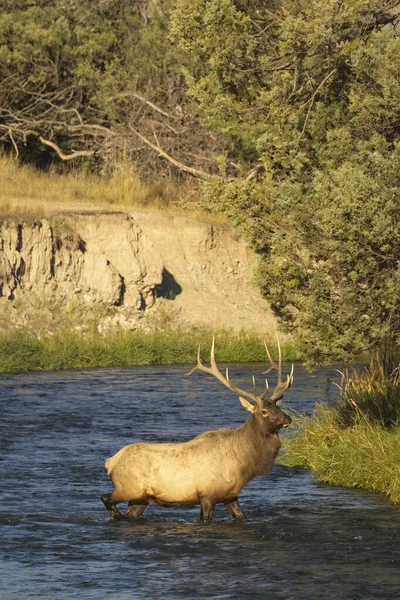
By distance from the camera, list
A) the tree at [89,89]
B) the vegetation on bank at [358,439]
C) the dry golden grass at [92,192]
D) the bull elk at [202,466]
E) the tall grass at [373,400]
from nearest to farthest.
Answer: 1. the bull elk at [202,466]
2. the vegetation on bank at [358,439]
3. the tall grass at [373,400]
4. the dry golden grass at [92,192]
5. the tree at [89,89]

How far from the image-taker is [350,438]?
17.5 meters

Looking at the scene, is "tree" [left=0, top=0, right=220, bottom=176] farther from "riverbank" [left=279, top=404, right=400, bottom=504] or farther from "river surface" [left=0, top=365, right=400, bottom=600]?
"riverbank" [left=279, top=404, right=400, bottom=504]

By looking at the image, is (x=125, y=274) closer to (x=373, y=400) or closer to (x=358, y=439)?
(x=373, y=400)

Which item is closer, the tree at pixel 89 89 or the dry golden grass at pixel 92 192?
the dry golden grass at pixel 92 192

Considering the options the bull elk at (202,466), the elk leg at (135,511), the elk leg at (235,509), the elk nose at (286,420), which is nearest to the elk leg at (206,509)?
the bull elk at (202,466)

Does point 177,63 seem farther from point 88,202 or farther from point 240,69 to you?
point 240,69

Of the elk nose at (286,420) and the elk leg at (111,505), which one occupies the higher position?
the elk nose at (286,420)

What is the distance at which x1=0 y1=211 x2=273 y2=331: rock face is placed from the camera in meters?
37.2

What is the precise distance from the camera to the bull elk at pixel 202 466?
13953 mm

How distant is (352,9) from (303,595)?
8659 mm

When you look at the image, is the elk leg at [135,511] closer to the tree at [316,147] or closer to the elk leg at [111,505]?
the elk leg at [111,505]

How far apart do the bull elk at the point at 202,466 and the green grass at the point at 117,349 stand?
17952 mm

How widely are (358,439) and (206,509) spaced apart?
12.7ft

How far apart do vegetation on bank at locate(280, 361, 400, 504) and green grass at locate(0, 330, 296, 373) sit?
13.7 m
